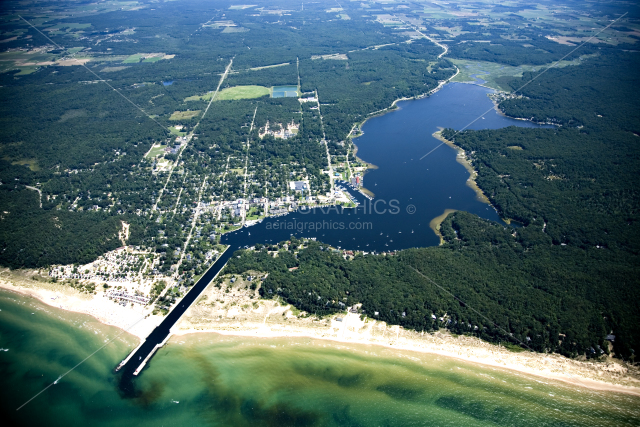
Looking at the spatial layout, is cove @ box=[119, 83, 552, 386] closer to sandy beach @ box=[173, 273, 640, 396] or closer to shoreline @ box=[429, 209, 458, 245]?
shoreline @ box=[429, 209, 458, 245]

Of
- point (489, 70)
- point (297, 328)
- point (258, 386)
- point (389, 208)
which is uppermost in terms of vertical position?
point (489, 70)

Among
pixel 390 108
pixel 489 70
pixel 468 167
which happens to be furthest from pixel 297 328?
pixel 489 70

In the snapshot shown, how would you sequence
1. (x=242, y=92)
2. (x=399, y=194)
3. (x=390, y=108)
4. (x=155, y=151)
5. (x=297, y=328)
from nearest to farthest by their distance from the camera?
(x=297, y=328) → (x=399, y=194) → (x=155, y=151) → (x=390, y=108) → (x=242, y=92)

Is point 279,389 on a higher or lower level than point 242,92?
lower

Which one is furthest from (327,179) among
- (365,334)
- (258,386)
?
(258,386)

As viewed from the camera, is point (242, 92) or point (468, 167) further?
point (242, 92)

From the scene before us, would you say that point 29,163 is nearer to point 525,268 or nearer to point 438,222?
point 438,222

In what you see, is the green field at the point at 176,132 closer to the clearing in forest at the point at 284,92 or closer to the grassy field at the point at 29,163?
the grassy field at the point at 29,163

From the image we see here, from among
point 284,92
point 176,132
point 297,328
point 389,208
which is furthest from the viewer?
point 284,92
